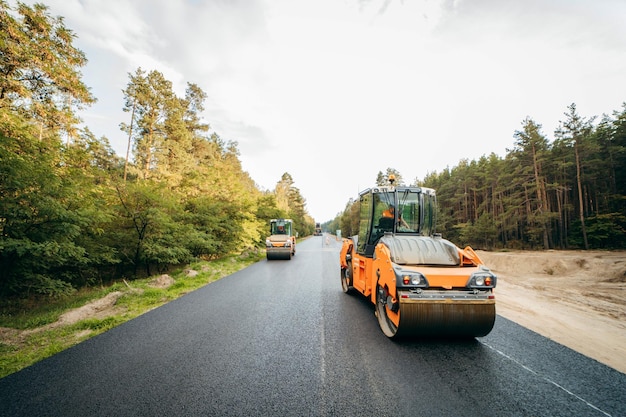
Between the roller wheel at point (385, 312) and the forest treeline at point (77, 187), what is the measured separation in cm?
736

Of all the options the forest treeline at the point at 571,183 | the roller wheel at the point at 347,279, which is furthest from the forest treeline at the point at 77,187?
the forest treeline at the point at 571,183

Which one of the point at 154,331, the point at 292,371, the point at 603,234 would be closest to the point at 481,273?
the point at 292,371

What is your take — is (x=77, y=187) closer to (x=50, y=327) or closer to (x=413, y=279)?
(x=50, y=327)

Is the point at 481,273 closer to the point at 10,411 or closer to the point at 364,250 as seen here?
the point at 364,250

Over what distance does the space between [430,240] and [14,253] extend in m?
10.0

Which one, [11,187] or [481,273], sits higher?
[11,187]

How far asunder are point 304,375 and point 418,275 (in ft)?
6.96

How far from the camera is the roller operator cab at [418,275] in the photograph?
12.1 feet

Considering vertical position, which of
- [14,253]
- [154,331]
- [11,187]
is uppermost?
[11,187]

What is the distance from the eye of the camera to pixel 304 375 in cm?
307

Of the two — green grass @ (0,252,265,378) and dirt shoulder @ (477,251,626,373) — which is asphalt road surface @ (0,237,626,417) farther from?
dirt shoulder @ (477,251,626,373)

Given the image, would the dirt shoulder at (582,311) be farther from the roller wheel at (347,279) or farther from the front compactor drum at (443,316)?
the roller wheel at (347,279)

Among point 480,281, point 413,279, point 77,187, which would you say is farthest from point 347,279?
point 77,187

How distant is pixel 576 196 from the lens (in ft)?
93.9
